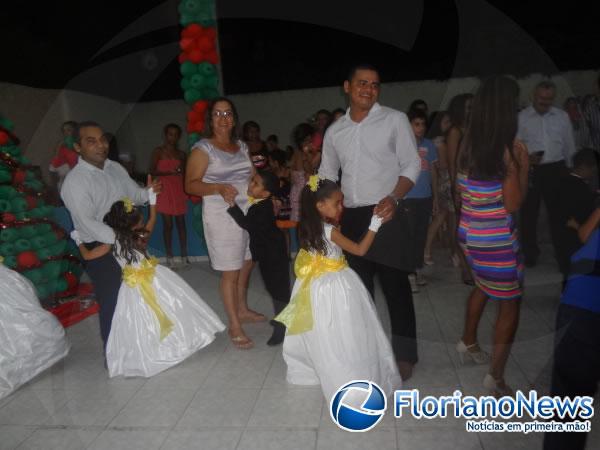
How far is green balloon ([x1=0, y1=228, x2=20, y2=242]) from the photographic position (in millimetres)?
3635

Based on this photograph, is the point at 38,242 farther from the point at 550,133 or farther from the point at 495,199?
the point at 550,133

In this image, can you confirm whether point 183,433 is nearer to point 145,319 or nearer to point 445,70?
point 145,319

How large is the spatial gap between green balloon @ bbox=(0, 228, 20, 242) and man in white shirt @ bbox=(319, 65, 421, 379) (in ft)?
8.30

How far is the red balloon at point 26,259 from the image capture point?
3.72m

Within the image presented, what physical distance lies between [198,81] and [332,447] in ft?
12.4

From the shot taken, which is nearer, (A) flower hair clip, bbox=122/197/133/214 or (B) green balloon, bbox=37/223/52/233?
(A) flower hair clip, bbox=122/197/133/214

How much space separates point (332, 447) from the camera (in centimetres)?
212

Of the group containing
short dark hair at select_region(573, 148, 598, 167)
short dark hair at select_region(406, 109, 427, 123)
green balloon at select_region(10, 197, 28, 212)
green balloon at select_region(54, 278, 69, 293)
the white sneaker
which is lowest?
the white sneaker

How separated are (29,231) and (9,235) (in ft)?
0.47

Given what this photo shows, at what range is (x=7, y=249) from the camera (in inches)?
144

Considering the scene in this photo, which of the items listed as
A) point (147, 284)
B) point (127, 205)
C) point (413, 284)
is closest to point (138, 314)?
point (147, 284)

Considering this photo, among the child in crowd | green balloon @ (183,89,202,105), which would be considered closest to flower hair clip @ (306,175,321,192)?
the child in crowd

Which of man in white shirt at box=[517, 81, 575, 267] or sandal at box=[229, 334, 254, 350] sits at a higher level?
man in white shirt at box=[517, 81, 575, 267]

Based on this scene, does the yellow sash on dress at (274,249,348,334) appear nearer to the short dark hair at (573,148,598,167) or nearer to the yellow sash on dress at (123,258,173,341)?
the yellow sash on dress at (123,258,173,341)
